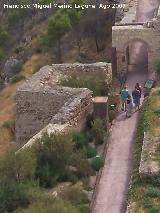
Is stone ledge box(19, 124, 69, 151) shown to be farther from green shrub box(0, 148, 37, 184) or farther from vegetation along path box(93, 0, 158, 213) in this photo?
green shrub box(0, 148, 37, 184)

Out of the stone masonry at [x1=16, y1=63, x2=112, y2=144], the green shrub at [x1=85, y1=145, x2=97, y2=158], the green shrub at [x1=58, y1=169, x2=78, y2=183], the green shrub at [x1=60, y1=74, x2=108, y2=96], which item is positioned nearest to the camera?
the green shrub at [x1=58, y1=169, x2=78, y2=183]

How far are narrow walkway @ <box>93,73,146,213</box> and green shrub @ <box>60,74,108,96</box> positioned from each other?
135 cm

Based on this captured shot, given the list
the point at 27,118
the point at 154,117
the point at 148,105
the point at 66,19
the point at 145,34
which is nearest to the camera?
the point at 154,117

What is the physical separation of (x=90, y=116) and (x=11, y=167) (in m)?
5.71

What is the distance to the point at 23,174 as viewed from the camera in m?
15.0

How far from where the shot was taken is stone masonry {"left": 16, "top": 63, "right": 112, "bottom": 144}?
63.5ft

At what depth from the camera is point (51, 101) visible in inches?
819

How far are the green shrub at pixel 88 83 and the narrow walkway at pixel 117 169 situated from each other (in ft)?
4.42

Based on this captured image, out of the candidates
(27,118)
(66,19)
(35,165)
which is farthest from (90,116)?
(66,19)

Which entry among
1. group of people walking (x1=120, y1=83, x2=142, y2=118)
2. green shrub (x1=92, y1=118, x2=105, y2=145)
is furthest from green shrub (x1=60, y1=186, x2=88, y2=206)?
group of people walking (x1=120, y1=83, x2=142, y2=118)

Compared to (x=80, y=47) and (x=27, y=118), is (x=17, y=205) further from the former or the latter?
(x=80, y=47)

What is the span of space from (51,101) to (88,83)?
1790mm

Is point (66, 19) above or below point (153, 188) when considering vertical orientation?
above

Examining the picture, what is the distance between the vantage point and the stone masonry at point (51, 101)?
19344 mm
